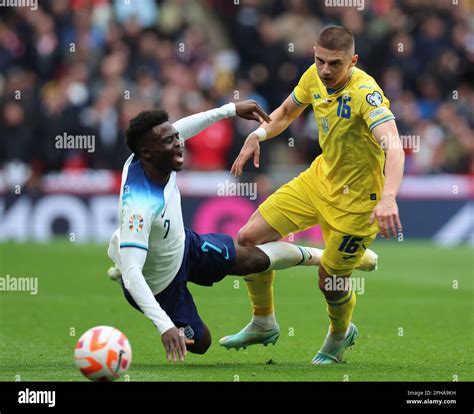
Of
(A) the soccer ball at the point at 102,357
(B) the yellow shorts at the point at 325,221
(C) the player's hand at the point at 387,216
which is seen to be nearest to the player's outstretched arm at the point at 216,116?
(B) the yellow shorts at the point at 325,221

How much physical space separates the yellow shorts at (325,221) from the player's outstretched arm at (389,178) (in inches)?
36.7

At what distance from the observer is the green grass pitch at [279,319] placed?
860cm

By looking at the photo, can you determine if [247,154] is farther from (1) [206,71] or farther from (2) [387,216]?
(1) [206,71]

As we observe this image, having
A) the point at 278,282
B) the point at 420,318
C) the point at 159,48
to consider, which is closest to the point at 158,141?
the point at 420,318

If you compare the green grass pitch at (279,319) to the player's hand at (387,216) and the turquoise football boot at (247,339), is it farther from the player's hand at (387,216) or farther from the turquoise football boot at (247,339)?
the player's hand at (387,216)

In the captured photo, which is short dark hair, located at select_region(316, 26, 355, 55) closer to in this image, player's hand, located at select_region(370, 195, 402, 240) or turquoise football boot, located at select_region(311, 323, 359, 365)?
player's hand, located at select_region(370, 195, 402, 240)

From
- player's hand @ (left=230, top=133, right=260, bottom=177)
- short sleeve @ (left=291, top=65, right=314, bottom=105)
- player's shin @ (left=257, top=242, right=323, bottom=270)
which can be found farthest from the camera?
short sleeve @ (left=291, top=65, right=314, bottom=105)

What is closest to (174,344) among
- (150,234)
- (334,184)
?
(150,234)

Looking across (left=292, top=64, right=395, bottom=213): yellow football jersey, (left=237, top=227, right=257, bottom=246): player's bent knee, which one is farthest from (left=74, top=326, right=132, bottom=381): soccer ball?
(left=292, top=64, right=395, bottom=213): yellow football jersey

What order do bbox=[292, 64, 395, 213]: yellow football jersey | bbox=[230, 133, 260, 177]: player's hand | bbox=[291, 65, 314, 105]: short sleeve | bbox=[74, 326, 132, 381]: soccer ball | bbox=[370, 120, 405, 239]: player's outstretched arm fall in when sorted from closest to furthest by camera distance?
bbox=[74, 326, 132, 381]: soccer ball < bbox=[370, 120, 405, 239]: player's outstretched arm < bbox=[292, 64, 395, 213]: yellow football jersey < bbox=[230, 133, 260, 177]: player's hand < bbox=[291, 65, 314, 105]: short sleeve

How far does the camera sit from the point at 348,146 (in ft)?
29.9

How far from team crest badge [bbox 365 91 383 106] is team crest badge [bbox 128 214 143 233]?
197 cm

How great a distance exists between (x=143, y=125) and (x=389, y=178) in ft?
6.22

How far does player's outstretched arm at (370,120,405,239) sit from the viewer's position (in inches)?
308
